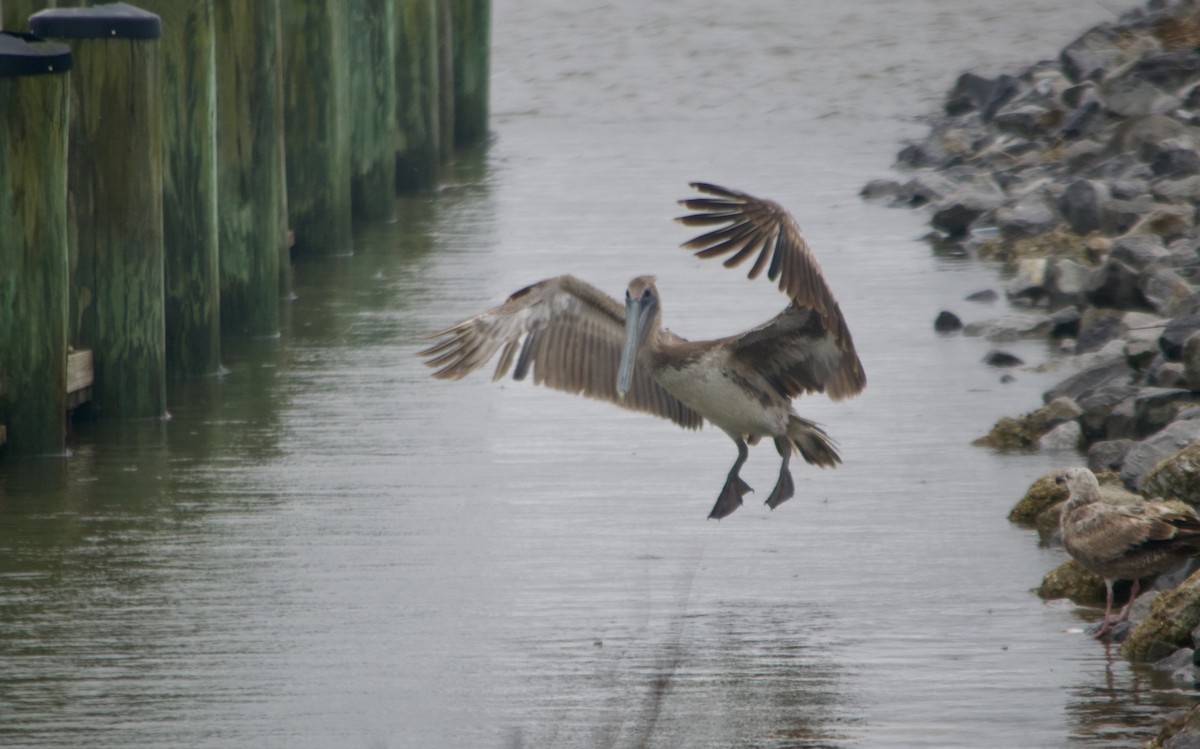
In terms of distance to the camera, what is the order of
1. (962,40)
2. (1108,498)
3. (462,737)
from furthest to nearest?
1. (962,40)
2. (1108,498)
3. (462,737)

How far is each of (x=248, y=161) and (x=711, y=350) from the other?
15.0ft

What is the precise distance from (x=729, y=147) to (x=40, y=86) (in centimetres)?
1423

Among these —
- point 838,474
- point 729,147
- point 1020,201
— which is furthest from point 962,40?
point 838,474

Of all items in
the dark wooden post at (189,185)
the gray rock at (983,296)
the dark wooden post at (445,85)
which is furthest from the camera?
the dark wooden post at (445,85)

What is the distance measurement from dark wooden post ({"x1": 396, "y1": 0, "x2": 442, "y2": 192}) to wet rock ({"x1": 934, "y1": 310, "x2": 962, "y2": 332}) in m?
7.52

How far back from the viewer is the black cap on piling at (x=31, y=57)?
8.39 meters

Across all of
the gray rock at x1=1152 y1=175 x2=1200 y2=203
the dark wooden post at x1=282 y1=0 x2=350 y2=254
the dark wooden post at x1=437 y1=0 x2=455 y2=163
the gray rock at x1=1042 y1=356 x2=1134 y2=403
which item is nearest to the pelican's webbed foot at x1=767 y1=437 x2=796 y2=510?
the gray rock at x1=1042 y1=356 x2=1134 y2=403

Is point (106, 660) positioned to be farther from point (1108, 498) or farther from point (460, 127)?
point (460, 127)

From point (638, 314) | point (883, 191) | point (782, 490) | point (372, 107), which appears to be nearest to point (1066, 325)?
point (782, 490)

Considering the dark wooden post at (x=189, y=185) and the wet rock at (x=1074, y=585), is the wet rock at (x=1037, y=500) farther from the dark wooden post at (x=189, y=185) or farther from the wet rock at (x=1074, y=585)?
the dark wooden post at (x=189, y=185)

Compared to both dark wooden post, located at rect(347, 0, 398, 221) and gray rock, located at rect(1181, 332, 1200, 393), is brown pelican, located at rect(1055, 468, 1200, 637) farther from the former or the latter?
dark wooden post, located at rect(347, 0, 398, 221)

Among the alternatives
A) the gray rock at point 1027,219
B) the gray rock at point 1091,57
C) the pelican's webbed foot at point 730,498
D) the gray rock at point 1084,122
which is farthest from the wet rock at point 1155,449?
the gray rock at point 1091,57

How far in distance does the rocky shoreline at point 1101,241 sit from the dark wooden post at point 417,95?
401 cm

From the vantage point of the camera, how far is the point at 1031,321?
11.8 meters
